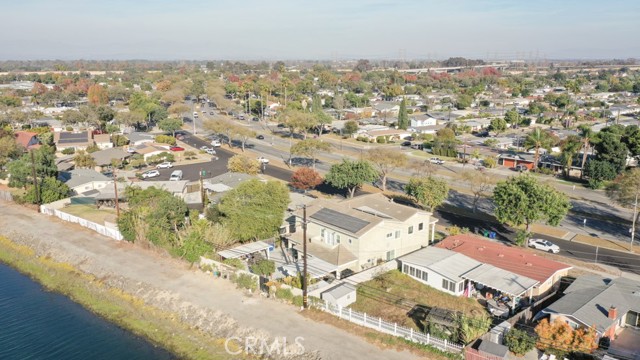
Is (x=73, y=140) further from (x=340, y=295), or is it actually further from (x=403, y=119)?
(x=340, y=295)

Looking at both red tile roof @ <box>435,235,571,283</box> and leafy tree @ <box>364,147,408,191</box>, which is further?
leafy tree @ <box>364,147,408,191</box>

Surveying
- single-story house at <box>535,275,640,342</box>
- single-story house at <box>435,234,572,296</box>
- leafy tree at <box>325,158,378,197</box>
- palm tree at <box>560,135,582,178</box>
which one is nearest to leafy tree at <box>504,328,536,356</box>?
single-story house at <box>535,275,640,342</box>

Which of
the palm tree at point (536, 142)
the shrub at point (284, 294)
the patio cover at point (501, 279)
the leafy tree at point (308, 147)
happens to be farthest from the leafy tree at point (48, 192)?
the palm tree at point (536, 142)

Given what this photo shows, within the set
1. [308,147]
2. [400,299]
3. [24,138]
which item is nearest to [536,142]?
[308,147]

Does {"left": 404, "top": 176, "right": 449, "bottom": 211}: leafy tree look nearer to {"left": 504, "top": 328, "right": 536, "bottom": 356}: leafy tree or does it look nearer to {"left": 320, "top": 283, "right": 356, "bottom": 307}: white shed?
{"left": 320, "top": 283, "right": 356, "bottom": 307}: white shed

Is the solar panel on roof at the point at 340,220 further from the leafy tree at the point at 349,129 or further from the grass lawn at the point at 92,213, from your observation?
the leafy tree at the point at 349,129

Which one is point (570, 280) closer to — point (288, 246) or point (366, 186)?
point (288, 246)

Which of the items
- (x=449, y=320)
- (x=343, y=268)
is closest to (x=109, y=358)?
(x=343, y=268)
